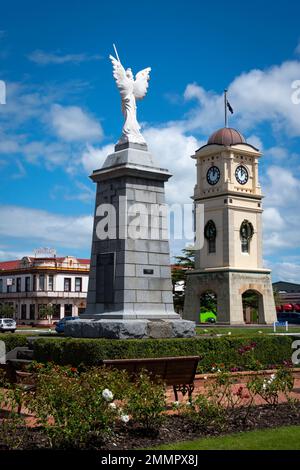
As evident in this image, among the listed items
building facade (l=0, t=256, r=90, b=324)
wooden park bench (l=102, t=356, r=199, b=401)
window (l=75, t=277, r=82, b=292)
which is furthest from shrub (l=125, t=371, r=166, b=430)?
window (l=75, t=277, r=82, b=292)

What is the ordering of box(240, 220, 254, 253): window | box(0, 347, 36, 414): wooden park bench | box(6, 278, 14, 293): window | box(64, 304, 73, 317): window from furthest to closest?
box(6, 278, 14, 293): window
box(64, 304, 73, 317): window
box(240, 220, 254, 253): window
box(0, 347, 36, 414): wooden park bench

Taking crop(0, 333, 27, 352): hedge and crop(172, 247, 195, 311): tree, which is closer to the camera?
crop(0, 333, 27, 352): hedge

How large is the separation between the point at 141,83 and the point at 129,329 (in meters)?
7.72

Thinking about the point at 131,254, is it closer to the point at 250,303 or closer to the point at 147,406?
the point at 147,406

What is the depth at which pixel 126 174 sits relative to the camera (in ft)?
59.8

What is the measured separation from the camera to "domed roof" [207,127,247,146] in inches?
2256

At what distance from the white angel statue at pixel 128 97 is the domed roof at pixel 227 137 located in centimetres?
3798

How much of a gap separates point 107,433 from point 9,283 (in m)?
77.0

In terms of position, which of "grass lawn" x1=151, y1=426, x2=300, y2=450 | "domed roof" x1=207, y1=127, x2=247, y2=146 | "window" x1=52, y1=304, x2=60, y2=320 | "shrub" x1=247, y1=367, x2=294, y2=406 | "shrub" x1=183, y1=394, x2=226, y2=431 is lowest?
"grass lawn" x1=151, y1=426, x2=300, y2=450

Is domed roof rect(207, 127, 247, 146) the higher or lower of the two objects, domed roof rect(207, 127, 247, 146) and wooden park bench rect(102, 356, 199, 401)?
the higher

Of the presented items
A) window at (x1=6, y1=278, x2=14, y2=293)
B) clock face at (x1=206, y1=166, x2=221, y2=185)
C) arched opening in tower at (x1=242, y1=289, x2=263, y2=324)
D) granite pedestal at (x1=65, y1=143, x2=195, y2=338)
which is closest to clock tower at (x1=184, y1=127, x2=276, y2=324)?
clock face at (x1=206, y1=166, x2=221, y2=185)

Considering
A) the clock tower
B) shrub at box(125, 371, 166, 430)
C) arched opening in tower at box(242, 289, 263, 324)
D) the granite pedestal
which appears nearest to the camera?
shrub at box(125, 371, 166, 430)

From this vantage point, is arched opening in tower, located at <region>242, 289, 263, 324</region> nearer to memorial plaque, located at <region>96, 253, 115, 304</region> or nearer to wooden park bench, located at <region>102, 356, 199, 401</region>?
memorial plaque, located at <region>96, 253, 115, 304</region>
